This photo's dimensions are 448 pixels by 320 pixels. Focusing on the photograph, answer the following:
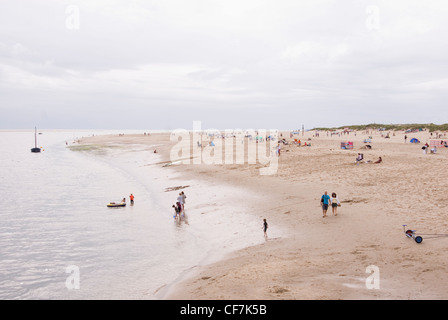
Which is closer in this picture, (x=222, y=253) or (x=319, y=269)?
(x=319, y=269)

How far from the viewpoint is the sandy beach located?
9562 millimetres

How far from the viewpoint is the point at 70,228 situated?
66.5 ft

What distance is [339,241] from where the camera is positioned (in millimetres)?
14156

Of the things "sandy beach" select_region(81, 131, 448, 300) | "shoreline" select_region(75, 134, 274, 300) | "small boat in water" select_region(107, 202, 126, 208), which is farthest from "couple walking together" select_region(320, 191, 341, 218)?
"small boat in water" select_region(107, 202, 126, 208)

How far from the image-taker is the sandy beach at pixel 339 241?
956cm

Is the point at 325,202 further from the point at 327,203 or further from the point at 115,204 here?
the point at 115,204

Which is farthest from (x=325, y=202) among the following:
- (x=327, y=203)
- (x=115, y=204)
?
(x=115, y=204)

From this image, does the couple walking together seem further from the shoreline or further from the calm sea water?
the shoreline

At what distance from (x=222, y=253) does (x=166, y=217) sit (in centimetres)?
853

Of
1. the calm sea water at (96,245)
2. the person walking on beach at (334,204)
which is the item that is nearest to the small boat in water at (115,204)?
the calm sea water at (96,245)

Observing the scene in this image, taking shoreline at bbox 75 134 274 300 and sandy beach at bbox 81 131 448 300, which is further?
shoreline at bbox 75 134 274 300
